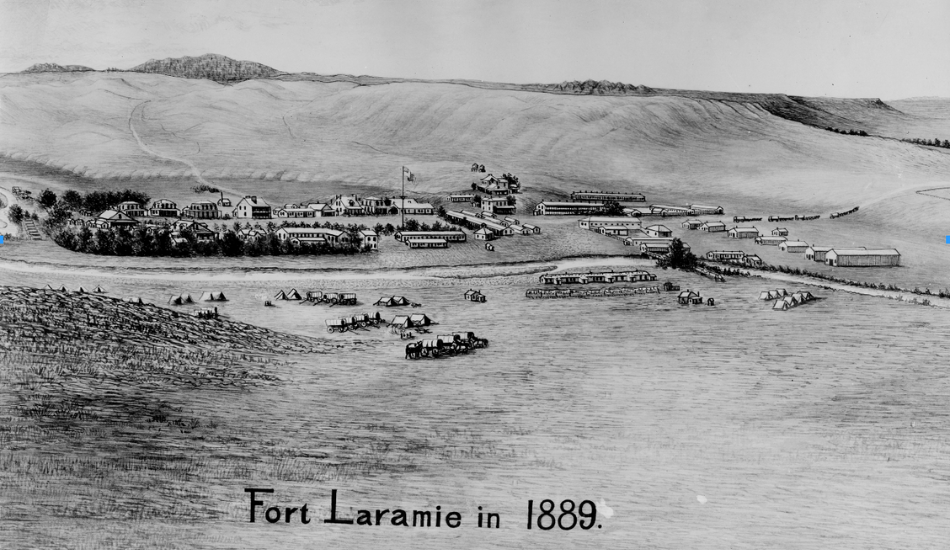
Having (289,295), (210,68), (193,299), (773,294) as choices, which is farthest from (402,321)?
(773,294)

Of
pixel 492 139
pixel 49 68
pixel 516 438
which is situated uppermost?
pixel 49 68

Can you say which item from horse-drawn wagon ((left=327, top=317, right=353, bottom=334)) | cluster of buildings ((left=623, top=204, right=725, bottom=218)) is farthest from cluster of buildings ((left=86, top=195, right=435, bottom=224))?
cluster of buildings ((left=623, top=204, right=725, bottom=218))

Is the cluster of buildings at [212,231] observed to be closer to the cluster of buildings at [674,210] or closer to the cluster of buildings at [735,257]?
the cluster of buildings at [674,210]

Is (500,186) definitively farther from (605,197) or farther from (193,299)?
(193,299)

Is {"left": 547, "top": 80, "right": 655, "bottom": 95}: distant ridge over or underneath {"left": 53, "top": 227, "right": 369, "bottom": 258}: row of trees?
over

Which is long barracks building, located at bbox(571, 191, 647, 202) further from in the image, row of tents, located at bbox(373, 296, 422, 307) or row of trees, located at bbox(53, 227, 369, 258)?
row of trees, located at bbox(53, 227, 369, 258)

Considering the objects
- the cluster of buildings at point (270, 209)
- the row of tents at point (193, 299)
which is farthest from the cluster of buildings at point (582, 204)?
the row of tents at point (193, 299)

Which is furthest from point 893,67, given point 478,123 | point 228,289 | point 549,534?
point 228,289
